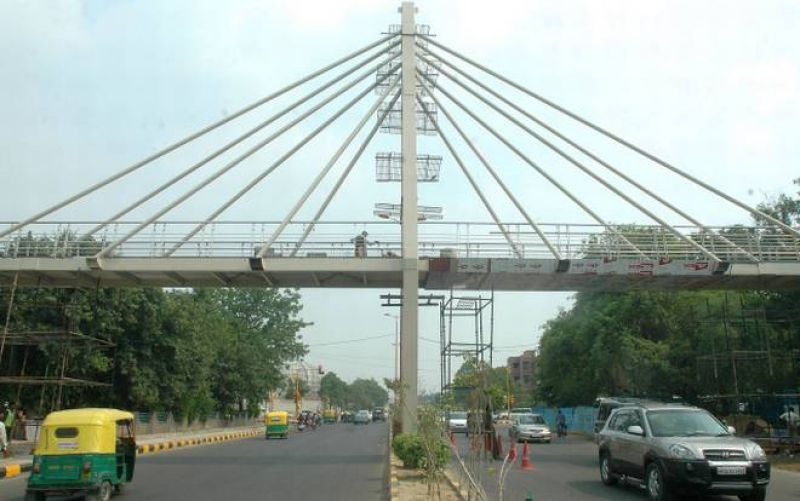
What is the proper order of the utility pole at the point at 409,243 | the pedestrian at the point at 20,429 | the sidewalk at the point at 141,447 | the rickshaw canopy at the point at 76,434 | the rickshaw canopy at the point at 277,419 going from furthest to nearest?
the rickshaw canopy at the point at 277,419
the pedestrian at the point at 20,429
the utility pole at the point at 409,243
the sidewalk at the point at 141,447
the rickshaw canopy at the point at 76,434

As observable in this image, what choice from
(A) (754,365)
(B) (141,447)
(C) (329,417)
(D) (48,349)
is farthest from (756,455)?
(C) (329,417)

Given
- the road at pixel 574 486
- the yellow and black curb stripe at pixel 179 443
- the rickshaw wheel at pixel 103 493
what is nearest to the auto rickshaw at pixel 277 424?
the yellow and black curb stripe at pixel 179 443

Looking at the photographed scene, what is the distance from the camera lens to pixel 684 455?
1223 cm

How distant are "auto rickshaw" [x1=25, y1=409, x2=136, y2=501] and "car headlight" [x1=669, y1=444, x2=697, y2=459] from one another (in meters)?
10.1

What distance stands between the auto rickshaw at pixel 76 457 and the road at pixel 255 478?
1.12 meters

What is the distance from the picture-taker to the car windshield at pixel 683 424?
13288mm

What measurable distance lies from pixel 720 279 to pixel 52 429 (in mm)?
21046

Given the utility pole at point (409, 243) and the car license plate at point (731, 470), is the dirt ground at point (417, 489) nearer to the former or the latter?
the car license plate at point (731, 470)

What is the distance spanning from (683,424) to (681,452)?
1.41m

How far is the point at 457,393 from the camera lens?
1852 cm

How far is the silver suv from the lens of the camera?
11930mm

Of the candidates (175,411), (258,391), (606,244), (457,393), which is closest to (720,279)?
(606,244)

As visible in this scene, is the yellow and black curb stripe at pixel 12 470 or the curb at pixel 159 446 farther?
the curb at pixel 159 446

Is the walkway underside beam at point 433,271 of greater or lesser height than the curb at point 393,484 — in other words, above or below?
above
